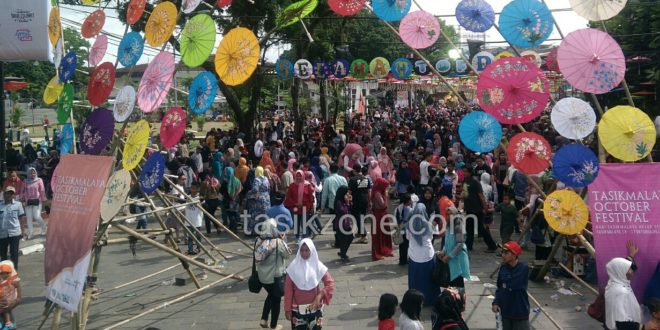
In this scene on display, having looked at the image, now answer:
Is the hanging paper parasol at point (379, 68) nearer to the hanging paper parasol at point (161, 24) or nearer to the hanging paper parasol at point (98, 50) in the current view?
the hanging paper parasol at point (98, 50)

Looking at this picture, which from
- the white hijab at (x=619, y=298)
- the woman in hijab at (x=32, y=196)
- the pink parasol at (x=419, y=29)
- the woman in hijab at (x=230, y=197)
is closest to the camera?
the white hijab at (x=619, y=298)

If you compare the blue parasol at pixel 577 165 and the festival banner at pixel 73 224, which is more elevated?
the blue parasol at pixel 577 165

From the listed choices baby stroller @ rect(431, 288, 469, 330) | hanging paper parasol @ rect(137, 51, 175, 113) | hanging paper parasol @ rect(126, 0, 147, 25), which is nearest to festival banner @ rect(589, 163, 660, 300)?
baby stroller @ rect(431, 288, 469, 330)

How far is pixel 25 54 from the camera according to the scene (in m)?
12.8

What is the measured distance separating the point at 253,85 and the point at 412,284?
17.5 metres

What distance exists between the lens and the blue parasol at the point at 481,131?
720 cm

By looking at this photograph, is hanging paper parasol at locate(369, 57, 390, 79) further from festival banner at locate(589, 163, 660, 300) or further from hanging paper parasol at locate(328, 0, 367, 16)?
festival banner at locate(589, 163, 660, 300)

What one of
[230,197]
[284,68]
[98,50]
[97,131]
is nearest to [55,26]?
[98,50]

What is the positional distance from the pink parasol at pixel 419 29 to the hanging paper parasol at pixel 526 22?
3.61 feet

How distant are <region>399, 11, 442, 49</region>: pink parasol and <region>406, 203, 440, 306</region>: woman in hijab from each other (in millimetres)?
2462

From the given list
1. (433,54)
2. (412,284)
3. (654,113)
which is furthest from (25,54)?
(433,54)

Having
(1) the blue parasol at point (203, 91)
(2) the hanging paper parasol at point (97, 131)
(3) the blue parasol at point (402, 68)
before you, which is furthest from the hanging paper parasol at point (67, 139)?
(3) the blue parasol at point (402, 68)

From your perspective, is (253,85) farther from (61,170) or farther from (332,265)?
(61,170)

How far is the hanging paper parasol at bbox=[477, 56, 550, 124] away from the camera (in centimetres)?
670
